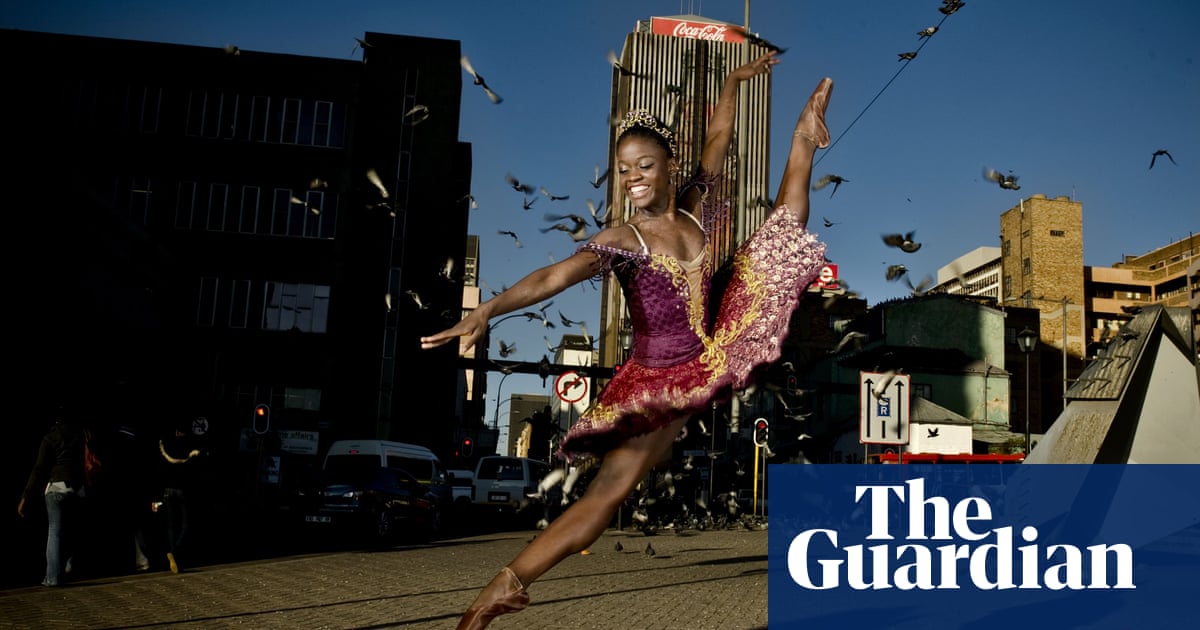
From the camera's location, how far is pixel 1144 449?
717 cm

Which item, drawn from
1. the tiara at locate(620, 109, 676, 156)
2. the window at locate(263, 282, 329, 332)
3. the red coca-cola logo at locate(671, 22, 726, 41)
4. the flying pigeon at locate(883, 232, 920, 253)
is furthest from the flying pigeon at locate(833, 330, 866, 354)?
the window at locate(263, 282, 329, 332)

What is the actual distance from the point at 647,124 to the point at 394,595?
771 centimetres

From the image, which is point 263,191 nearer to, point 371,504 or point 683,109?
point 371,504

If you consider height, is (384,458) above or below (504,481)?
above

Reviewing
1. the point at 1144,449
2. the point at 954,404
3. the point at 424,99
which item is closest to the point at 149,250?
the point at 1144,449

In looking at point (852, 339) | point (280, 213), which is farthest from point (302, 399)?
point (852, 339)

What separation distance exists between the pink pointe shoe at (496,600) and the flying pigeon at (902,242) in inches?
165

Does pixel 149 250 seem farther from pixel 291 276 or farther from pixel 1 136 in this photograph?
pixel 291 276

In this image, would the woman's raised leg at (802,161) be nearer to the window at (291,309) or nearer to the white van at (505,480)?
the white van at (505,480)

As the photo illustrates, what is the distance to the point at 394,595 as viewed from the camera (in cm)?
1065

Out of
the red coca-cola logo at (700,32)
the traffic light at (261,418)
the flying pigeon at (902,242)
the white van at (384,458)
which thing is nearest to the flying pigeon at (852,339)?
the flying pigeon at (902,242)

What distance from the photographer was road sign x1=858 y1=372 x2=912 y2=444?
604 inches

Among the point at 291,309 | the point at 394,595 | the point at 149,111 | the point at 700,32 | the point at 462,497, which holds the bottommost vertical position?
the point at 462,497

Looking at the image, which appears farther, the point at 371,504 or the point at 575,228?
the point at 371,504
